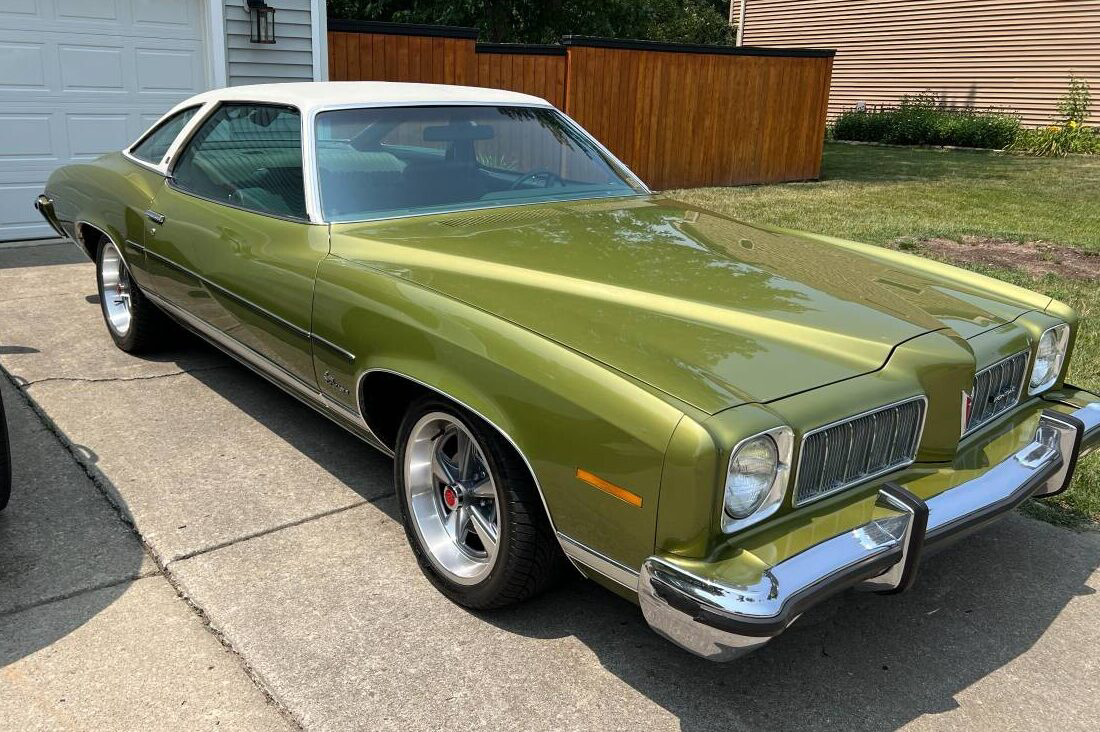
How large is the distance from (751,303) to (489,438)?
91 cm

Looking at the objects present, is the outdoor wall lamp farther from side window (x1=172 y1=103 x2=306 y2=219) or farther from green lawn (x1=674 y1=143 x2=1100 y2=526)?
green lawn (x1=674 y1=143 x2=1100 y2=526)

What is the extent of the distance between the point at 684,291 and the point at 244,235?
6.19ft

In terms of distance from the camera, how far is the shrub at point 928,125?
777 inches

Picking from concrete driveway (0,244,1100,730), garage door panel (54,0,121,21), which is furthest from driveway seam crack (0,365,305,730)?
garage door panel (54,0,121,21)

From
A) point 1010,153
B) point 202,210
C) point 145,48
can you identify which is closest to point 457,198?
point 202,210

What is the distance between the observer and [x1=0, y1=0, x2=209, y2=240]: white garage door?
8.14m

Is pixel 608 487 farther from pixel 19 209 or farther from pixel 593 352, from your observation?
pixel 19 209

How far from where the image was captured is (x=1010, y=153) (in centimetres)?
1886

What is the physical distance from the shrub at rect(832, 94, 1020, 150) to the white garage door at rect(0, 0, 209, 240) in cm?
1640

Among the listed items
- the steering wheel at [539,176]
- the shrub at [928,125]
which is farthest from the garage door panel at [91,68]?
the shrub at [928,125]

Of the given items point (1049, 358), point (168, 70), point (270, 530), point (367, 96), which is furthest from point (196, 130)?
point (168, 70)

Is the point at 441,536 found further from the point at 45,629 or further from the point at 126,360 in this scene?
the point at 126,360

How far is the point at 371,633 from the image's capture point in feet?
9.53

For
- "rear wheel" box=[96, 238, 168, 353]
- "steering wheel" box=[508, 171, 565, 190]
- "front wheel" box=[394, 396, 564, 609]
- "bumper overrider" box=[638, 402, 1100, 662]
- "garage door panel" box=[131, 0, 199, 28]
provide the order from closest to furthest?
"bumper overrider" box=[638, 402, 1100, 662] → "front wheel" box=[394, 396, 564, 609] → "steering wheel" box=[508, 171, 565, 190] → "rear wheel" box=[96, 238, 168, 353] → "garage door panel" box=[131, 0, 199, 28]
